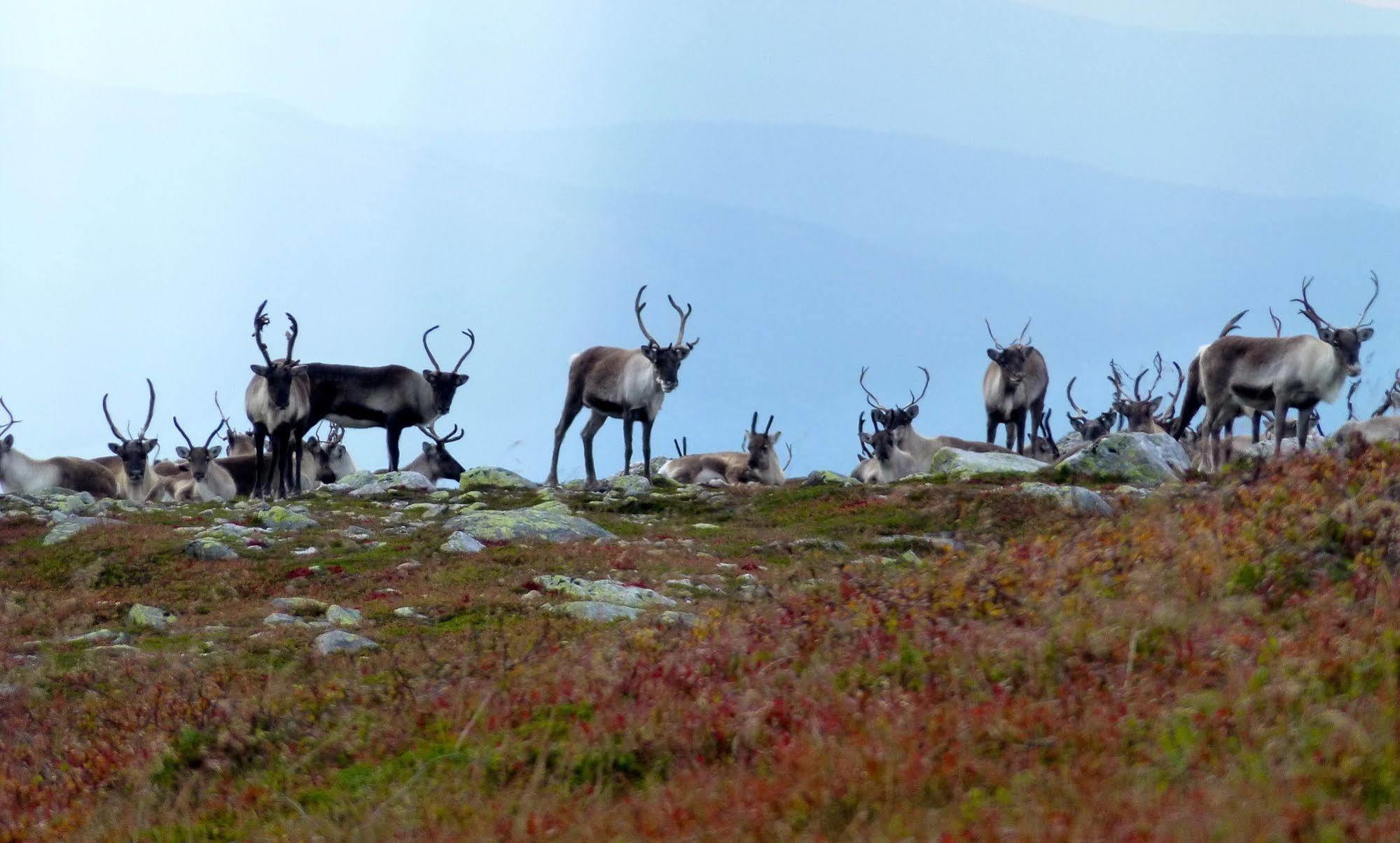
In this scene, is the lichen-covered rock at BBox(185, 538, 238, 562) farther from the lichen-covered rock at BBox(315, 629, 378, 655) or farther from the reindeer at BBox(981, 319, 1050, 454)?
the reindeer at BBox(981, 319, 1050, 454)

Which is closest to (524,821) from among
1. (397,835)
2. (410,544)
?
(397,835)

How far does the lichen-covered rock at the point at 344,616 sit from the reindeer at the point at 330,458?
20690 mm

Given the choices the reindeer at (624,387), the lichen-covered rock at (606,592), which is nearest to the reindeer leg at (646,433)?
the reindeer at (624,387)

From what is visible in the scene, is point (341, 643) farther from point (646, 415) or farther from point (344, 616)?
point (646, 415)

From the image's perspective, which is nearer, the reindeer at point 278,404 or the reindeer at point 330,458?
the reindeer at point 278,404

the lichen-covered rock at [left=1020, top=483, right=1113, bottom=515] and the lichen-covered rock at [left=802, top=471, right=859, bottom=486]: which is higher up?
the lichen-covered rock at [left=1020, top=483, right=1113, bottom=515]

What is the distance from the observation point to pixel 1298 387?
22250 mm

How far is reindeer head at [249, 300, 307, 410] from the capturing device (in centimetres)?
2334

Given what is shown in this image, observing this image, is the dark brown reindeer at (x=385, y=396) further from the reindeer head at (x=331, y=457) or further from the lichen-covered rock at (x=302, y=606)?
the lichen-covered rock at (x=302, y=606)

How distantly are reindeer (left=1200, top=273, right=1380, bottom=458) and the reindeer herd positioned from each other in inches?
0.8

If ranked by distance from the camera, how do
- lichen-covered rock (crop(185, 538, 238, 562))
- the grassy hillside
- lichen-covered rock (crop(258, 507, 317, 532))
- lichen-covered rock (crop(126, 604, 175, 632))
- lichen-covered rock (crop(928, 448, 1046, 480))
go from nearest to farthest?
1. the grassy hillside
2. lichen-covered rock (crop(126, 604, 175, 632))
3. lichen-covered rock (crop(185, 538, 238, 562))
4. lichen-covered rock (crop(258, 507, 317, 532))
5. lichen-covered rock (crop(928, 448, 1046, 480))

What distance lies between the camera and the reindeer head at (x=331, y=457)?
31.6 meters

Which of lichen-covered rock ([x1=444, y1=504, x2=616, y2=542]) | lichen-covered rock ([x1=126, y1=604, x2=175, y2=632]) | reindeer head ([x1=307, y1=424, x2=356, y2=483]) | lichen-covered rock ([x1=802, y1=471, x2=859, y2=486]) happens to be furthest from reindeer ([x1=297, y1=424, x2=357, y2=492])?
lichen-covered rock ([x1=126, y1=604, x2=175, y2=632])

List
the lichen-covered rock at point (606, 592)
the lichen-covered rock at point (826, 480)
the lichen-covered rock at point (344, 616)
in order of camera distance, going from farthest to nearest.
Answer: the lichen-covered rock at point (826, 480)
the lichen-covered rock at point (606, 592)
the lichen-covered rock at point (344, 616)
